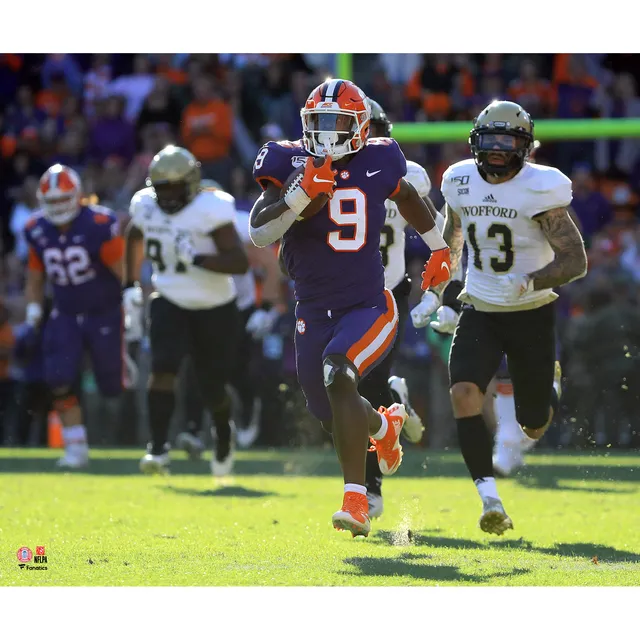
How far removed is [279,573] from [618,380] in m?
5.72

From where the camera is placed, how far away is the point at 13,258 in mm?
11539

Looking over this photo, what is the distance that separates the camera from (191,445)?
380 inches

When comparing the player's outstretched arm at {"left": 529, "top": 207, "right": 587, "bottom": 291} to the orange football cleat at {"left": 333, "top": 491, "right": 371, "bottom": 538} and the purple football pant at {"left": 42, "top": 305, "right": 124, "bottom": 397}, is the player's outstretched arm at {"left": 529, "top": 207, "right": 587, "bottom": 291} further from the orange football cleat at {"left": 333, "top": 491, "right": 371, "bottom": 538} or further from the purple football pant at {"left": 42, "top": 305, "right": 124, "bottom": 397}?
the purple football pant at {"left": 42, "top": 305, "right": 124, "bottom": 397}

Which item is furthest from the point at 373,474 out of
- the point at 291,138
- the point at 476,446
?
the point at 291,138

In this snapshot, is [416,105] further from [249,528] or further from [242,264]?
[249,528]

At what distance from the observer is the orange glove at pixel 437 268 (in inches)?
223

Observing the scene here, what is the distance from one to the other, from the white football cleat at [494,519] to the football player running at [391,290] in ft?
2.48

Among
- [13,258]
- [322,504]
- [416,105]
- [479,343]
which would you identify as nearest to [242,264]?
[322,504]

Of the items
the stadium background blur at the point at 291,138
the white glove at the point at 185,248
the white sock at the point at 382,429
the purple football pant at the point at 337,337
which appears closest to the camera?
the purple football pant at the point at 337,337

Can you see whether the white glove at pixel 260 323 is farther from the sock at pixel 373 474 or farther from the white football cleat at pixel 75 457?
the sock at pixel 373 474

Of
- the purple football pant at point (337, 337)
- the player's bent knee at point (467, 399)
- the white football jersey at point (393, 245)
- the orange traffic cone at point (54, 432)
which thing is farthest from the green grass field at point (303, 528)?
the orange traffic cone at point (54, 432)

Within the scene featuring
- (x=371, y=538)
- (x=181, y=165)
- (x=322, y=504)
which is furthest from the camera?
(x=181, y=165)

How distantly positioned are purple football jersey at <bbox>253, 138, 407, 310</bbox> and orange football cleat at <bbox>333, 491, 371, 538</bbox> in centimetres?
76

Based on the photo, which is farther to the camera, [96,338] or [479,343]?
[96,338]
